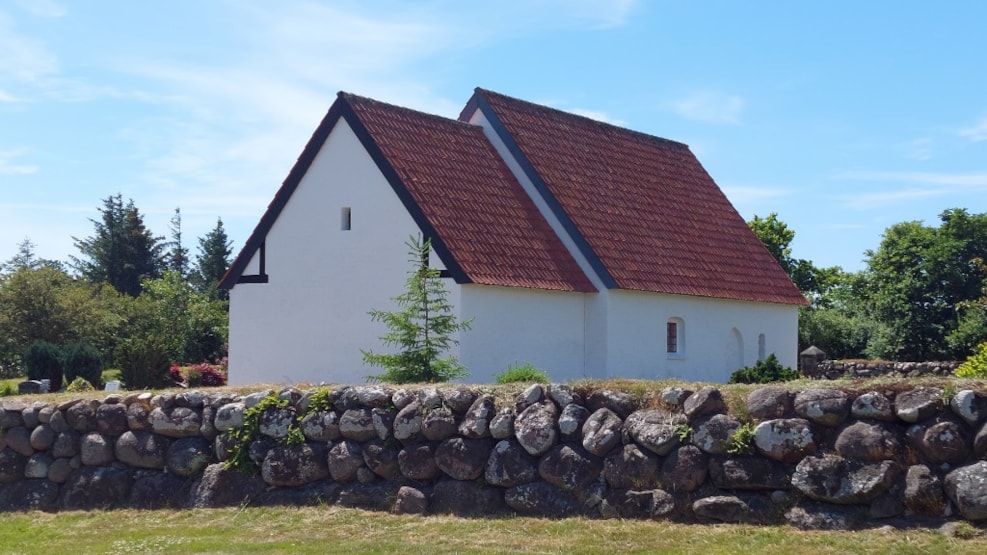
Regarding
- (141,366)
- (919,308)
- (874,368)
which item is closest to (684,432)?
(141,366)

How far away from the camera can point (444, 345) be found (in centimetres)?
1880

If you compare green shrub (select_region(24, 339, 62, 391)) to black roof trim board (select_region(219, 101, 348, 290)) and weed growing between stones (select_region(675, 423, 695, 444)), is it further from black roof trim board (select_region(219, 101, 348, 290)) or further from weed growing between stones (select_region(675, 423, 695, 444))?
weed growing between stones (select_region(675, 423, 695, 444))

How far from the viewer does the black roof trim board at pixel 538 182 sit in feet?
80.2

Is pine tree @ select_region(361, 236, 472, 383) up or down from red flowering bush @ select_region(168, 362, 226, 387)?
up

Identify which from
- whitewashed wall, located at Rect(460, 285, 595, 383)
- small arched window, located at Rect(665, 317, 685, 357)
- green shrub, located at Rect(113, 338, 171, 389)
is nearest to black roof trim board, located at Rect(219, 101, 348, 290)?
green shrub, located at Rect(113, 338, 171, 389)

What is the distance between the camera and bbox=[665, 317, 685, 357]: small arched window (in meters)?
26.6

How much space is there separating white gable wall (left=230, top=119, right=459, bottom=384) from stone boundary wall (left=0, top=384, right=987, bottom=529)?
881 centimetres

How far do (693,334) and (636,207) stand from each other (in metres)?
3.44

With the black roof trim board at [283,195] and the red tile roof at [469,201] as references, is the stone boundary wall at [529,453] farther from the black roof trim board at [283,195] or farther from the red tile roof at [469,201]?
the black roof trim board at [283,195]

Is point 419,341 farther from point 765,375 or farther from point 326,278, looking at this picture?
point 765,375

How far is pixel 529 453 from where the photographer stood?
11977mm

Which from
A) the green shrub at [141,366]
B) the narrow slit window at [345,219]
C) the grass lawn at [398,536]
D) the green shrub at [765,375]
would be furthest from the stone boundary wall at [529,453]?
the green shrub at [765,375]

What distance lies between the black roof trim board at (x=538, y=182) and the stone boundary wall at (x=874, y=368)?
10.6m

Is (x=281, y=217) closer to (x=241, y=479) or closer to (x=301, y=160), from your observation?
(x=301, y=160)
